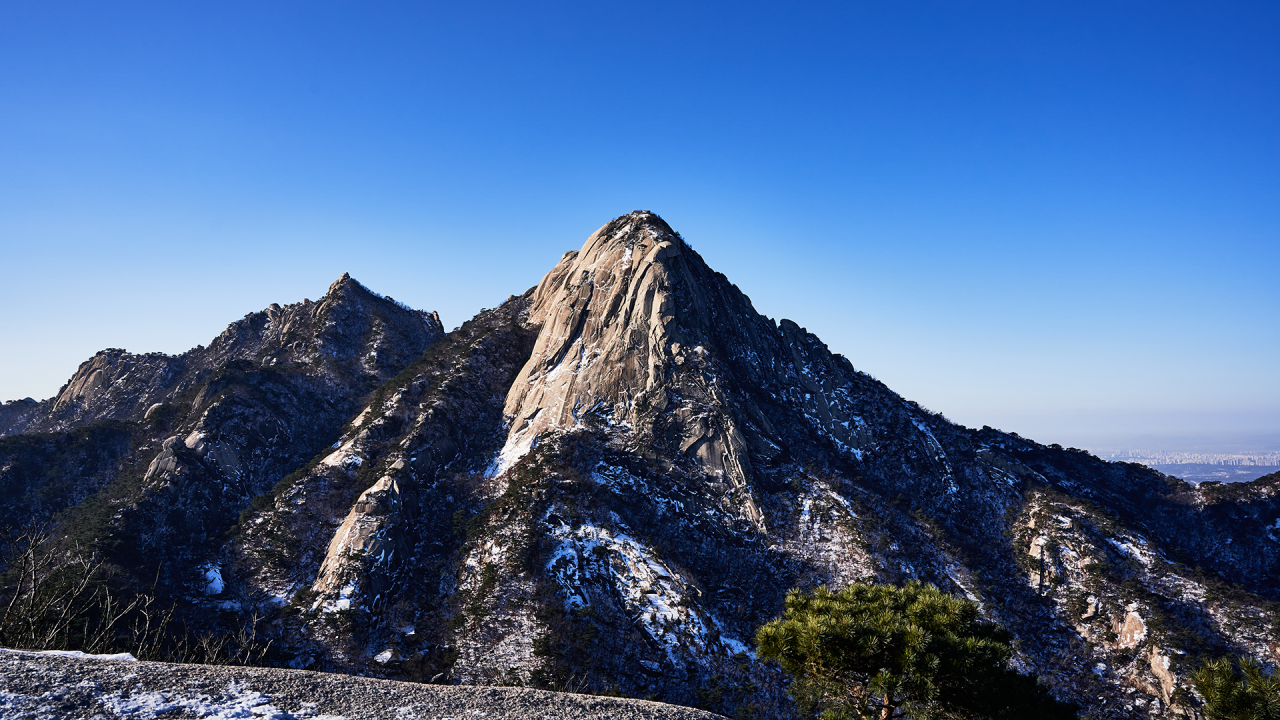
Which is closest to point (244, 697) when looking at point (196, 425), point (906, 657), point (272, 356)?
point (906, 657)

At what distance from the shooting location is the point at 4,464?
278 ft

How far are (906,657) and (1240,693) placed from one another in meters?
9.55

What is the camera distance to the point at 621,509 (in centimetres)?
7481

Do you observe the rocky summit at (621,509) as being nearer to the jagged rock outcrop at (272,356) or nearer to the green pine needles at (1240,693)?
the jagged rock outcrop at (272,356)

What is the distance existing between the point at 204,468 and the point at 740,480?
237 feet

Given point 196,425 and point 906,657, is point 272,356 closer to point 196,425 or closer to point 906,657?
point 196,425

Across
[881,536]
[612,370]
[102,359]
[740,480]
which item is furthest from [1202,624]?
[102,359]

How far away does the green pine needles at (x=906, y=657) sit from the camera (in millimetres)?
21438

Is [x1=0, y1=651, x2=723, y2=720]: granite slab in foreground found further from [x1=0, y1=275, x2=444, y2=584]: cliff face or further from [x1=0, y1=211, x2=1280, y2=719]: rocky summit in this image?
[x1=0, y1=275, x2=444, y2=584]: cliff face

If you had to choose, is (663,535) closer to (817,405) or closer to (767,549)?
(767,549)

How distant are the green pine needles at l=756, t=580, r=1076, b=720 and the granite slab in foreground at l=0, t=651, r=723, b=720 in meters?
5.40

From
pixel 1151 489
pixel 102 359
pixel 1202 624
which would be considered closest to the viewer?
pixel 1202 624

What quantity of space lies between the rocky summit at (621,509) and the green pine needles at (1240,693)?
129ft

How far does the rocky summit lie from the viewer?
60.3m
